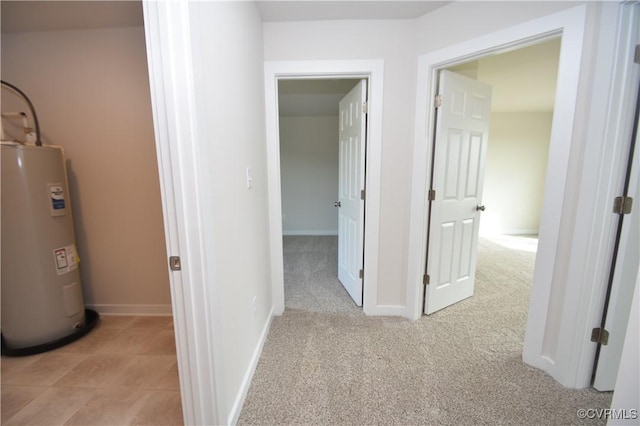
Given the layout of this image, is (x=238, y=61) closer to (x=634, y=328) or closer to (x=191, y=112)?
(x=191, y=112)

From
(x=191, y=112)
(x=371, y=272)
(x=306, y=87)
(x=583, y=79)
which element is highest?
(x=306, y=87)

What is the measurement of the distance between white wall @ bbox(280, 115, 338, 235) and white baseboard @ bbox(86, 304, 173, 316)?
2912mm

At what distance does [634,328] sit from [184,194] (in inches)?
60.2

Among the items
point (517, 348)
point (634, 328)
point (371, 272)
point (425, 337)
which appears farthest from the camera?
point (371, 272)

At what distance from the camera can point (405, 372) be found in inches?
61.8

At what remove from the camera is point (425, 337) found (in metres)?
1.89

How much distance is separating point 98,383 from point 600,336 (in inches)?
115

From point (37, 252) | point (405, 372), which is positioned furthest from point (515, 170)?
point (37, 252)

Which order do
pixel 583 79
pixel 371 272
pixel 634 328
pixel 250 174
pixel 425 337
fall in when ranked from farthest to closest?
pixel 371 272
pixel 425 337
pixel 250 174
pixel 583 79
pixel 634 328

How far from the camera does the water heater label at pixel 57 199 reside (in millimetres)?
1762

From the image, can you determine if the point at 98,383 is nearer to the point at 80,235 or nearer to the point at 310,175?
the point at 80,235

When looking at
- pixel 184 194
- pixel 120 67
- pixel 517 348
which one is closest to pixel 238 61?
pixel 184 194

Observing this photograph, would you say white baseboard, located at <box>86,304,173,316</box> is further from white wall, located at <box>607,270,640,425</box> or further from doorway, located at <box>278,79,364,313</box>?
white wall, located at <box>607,270,640,425</box>


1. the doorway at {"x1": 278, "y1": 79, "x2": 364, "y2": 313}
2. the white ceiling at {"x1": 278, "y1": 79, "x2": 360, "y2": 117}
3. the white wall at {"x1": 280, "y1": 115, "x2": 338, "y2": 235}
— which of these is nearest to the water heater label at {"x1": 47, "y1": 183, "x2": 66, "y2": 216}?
the white ceiling at {"x1": 278, "y1": 79, "x2": 360, "y2": 117}
